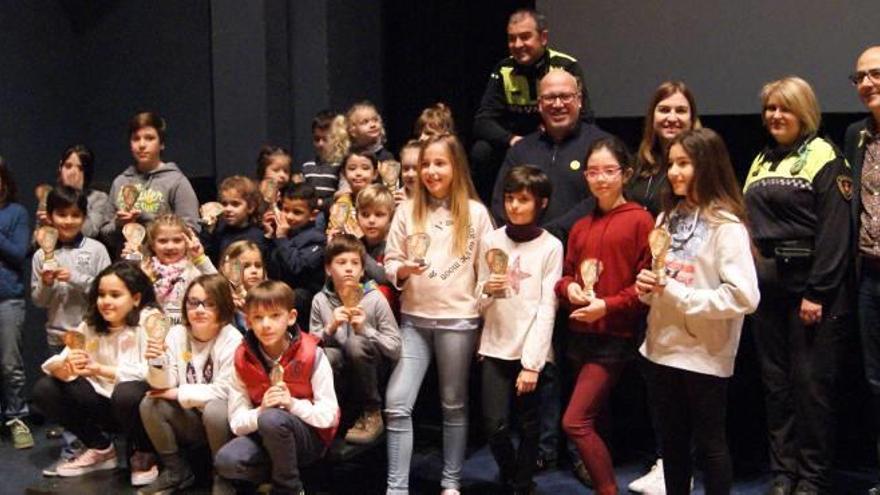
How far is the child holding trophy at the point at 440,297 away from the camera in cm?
428

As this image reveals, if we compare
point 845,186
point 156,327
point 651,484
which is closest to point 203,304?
point 156,327

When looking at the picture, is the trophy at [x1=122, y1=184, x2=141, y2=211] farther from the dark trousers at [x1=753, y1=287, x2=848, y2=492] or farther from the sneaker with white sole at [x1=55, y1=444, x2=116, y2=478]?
the dark trousers at [x1=753, y1=287, x2=848, y2=492]

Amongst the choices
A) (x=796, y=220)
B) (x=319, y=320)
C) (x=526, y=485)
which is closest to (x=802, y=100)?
(x=796, y=220)

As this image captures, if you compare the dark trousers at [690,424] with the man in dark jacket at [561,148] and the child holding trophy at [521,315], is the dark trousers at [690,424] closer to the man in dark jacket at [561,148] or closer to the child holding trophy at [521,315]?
the child holding trophy at [521,315]

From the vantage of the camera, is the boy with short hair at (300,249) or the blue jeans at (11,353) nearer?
the boy with short hair at (300,249)

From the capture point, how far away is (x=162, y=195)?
543 cm

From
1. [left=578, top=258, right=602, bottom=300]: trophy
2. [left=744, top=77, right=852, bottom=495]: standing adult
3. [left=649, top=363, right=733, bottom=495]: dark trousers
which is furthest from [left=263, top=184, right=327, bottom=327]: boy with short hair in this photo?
[left=744, top=77, right=852, bottom=495]: standing adult

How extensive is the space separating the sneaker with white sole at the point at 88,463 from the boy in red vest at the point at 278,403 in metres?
1.07

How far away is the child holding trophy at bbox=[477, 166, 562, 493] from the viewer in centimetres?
409

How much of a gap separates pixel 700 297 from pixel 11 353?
377 centimetres

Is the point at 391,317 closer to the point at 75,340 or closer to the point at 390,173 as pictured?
the point at 390,173

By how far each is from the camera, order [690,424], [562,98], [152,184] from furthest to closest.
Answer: [152,184] → [562,98] → [690,424]

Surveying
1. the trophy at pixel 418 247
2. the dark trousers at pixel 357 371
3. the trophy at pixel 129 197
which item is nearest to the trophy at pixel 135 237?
the trophy at pixel 129 197

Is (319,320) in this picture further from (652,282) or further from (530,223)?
(652,282)
